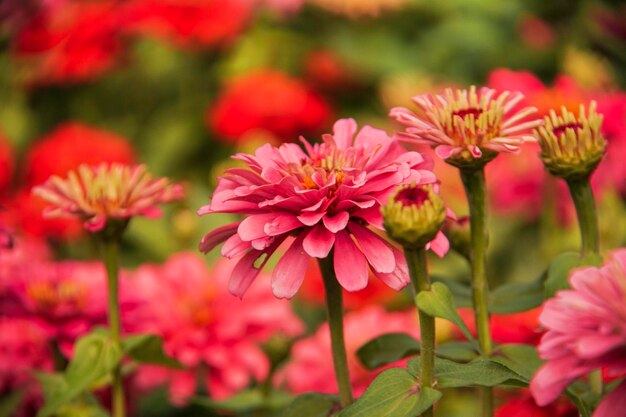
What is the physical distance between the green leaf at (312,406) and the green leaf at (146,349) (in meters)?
0.13

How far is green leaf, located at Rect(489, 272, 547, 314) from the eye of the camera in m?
0.68

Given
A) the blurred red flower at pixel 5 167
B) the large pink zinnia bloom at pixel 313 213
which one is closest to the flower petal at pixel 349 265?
the large pink zinnia bloom at pixel 313 213

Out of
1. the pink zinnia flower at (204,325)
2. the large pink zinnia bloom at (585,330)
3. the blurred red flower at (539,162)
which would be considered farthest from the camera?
the blurred red flower at (539,162)

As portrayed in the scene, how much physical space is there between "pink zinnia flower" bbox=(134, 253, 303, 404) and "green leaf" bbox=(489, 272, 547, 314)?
28 centimetres

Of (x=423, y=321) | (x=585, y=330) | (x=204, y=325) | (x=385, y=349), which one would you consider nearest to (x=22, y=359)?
(x=204, y=325)

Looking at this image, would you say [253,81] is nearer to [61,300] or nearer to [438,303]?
[61,300]

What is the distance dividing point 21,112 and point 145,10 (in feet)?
0.92

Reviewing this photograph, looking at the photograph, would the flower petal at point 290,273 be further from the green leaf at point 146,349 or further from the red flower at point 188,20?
the red flower at point 188,20

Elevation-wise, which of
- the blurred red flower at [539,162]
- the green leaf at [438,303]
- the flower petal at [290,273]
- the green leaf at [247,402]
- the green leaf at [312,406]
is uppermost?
the blurred red flower at [539,162]

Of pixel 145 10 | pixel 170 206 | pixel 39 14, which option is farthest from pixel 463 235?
pixel 145 10

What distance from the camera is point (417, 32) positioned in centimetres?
191

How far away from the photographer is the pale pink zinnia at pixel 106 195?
742mm

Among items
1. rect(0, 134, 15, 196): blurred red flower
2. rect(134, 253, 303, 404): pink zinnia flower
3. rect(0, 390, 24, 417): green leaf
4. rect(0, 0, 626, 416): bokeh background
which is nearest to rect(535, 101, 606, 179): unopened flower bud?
rect(134, 253, 303, 404): pink zinnia flower

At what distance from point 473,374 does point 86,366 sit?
30 centimetres
